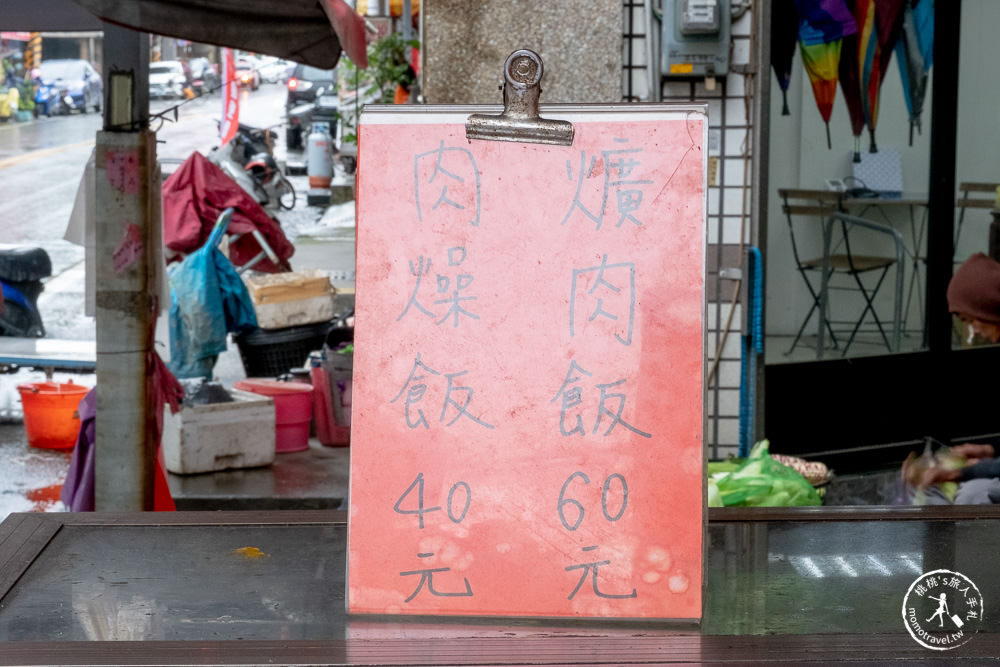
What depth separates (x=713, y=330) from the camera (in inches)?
230

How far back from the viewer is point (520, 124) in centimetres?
183

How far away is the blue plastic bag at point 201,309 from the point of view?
26.4ft

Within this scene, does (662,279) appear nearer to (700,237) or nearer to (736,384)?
(700,237)

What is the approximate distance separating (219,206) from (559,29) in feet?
15.8

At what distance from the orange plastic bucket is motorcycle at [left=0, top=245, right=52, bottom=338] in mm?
1860

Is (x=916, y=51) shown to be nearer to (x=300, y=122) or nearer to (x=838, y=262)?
(x=838, y=262)

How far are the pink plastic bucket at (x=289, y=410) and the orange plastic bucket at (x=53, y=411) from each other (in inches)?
45.2

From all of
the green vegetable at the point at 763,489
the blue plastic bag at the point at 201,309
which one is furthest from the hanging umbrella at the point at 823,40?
the blue plastic bag at the point at 201,309

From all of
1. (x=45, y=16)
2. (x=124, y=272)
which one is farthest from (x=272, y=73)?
(x=124, y=272)

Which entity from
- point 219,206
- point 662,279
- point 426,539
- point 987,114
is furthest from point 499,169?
point 219,206

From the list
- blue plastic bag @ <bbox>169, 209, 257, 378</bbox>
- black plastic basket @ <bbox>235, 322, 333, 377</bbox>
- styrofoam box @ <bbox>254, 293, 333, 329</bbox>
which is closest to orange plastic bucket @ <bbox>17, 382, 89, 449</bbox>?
blue plastic bag @ <bbox>169, 209, 257, 378</bbox>

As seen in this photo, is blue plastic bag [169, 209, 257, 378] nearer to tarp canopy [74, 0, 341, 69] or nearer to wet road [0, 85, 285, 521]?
wet road [0, 85, 285, 521]

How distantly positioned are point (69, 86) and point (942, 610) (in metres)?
36.4

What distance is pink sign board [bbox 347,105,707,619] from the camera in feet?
5.90
